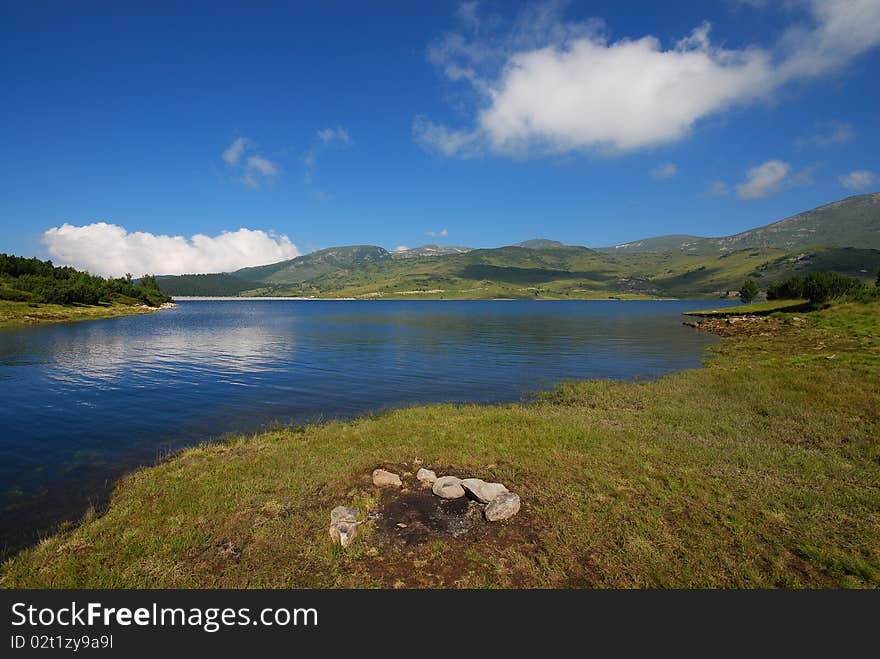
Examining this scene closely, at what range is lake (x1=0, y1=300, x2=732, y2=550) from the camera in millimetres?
22383

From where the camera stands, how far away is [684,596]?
10.8 meters

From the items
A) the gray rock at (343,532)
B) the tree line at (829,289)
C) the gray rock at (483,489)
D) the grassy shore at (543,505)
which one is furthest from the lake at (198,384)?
the tree line at (829,289)

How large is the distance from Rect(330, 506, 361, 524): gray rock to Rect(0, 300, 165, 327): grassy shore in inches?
5540

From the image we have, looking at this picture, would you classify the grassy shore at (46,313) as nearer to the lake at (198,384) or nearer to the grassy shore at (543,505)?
the lake at (198,384)

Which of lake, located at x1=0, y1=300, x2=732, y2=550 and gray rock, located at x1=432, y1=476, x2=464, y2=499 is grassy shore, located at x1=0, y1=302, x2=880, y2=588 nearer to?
gray rock, located at x1=432, y1=476, x2=464, y2=499

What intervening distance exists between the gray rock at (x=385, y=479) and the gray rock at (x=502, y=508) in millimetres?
4587

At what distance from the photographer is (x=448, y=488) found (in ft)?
55.7

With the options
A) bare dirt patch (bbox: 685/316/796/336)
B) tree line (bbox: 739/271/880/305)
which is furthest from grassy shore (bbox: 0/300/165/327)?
tree line (bbox: 739/271/880/305)

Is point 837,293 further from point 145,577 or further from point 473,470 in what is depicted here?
point 145,577

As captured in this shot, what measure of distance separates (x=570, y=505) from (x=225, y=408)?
30.1 m

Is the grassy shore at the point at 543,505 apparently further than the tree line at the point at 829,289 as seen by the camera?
No

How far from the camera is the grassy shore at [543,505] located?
38.9 feet

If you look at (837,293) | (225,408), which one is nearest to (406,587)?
(225,408)

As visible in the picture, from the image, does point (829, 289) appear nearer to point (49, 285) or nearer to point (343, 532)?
point (343, 532)
